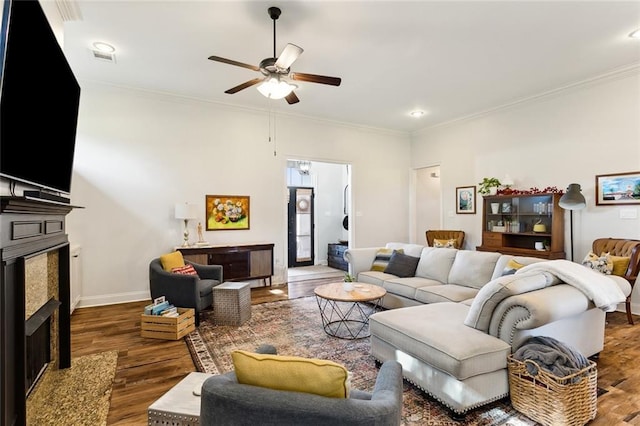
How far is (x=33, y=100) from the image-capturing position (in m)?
1.90

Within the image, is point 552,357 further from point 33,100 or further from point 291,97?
point 33,100

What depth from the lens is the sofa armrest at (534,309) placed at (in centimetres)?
211

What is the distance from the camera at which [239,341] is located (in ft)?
10.8

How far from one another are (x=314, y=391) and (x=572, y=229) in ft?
17.0

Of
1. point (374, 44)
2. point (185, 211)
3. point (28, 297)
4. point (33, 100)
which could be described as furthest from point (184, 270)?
point (374, 44)

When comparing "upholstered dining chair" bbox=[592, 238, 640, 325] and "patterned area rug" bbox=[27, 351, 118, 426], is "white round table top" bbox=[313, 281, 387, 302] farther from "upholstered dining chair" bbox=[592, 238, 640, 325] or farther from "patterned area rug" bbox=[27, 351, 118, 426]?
"upholstered dining chair" bbox=[592, 238, 640, 325]

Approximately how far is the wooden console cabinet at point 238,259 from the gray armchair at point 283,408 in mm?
3983

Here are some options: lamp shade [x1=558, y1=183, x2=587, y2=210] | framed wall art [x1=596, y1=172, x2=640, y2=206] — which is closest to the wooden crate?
lamp shade [x1=558, y1=183, x2=587, y2=210]

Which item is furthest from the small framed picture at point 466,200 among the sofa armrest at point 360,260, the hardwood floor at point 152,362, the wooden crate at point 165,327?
the wooden crate at point 165,327

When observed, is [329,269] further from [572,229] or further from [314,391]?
[314,391]

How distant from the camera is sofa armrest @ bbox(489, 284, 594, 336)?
6.91ft

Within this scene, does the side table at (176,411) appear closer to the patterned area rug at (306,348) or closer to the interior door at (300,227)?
the patterned area rug at (306,348)

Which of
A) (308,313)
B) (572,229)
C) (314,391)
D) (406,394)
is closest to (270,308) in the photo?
(308,313)

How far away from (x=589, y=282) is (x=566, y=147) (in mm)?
3260
